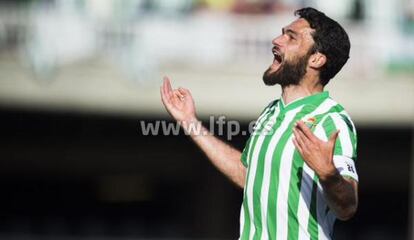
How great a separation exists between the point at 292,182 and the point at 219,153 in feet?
2.11

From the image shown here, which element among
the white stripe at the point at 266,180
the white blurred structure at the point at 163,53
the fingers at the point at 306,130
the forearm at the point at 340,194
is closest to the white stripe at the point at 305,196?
the white stripe at the point at 266,180

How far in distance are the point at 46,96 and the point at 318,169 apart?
15016 mm

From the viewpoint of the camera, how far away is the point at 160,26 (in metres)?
18.0

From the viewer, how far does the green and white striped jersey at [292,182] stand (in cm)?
460

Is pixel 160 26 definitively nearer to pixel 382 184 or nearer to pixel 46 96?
pixel 46 96

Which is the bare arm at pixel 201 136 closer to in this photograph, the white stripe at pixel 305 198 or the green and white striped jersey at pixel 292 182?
the green and white striped jersey at pixel 292 182

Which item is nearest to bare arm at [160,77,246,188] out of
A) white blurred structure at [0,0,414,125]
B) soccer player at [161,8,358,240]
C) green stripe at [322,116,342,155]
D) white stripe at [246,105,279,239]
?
soccer player at [161,8,358,240]

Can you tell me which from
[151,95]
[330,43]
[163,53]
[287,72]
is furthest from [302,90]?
[151,95]

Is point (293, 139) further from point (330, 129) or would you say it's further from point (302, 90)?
point (302, 90)

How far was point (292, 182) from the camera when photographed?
4.61 m

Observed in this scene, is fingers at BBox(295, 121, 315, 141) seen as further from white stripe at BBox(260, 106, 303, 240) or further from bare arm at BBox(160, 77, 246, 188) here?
bare arm at BBox(160, 77, 246, 188)

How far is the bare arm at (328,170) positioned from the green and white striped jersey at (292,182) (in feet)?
0.79

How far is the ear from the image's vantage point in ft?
15.6

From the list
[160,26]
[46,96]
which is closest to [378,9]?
[160,26]
